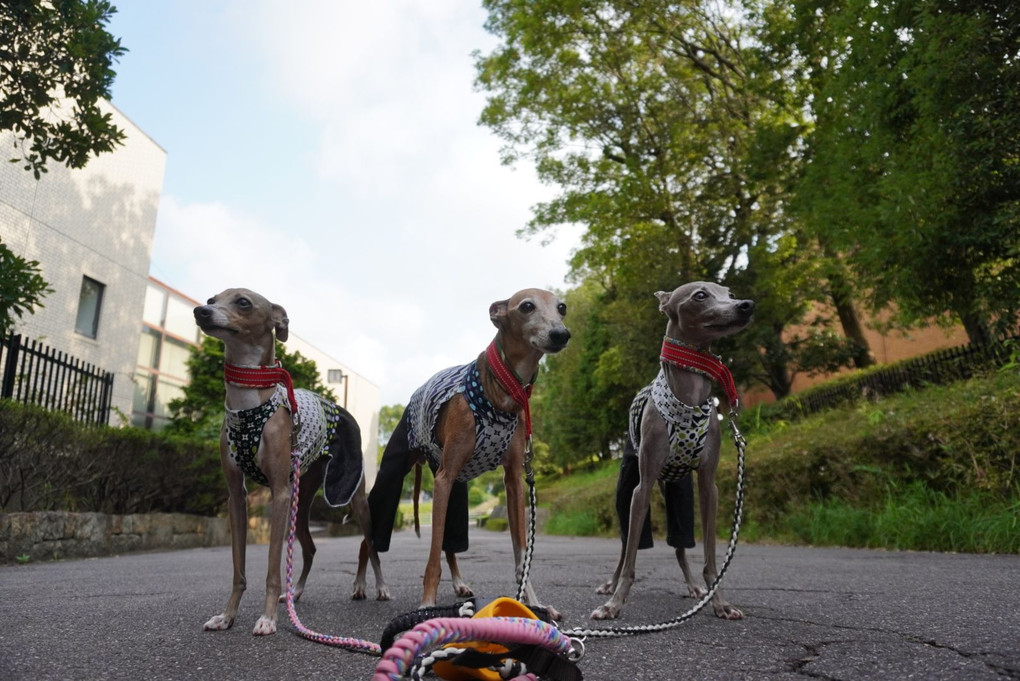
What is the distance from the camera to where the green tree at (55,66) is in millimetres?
5352

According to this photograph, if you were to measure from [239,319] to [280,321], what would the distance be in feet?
0.82

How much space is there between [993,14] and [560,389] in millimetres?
30136

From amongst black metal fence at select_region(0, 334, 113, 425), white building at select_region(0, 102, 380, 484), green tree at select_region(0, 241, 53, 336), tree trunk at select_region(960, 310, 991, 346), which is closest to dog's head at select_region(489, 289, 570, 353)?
green tree at select_region(0, 241, 53, 336)

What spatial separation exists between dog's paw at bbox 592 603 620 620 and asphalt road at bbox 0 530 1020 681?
0.06 m

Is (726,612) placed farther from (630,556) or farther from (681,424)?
(681,424)

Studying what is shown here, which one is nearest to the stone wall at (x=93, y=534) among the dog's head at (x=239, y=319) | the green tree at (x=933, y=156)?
the dog's head at (x=239, y=319)

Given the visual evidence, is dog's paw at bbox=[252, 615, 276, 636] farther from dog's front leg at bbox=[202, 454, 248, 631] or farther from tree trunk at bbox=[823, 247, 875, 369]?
tree trunk at bbox=[823, 247, 875, 369]

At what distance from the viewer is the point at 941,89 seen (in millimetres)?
7516

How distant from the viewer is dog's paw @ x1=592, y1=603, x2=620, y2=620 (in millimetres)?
2994

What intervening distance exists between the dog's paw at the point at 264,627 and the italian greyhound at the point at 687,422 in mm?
1420

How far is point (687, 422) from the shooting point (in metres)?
3.13

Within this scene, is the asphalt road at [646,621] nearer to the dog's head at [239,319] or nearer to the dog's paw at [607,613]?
the dog's paw at [607,613]

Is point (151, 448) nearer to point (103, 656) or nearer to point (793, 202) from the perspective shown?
point (103, 656)

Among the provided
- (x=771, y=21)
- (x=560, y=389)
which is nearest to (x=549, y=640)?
(x=771, y=21)
